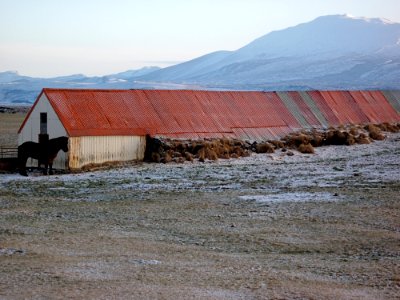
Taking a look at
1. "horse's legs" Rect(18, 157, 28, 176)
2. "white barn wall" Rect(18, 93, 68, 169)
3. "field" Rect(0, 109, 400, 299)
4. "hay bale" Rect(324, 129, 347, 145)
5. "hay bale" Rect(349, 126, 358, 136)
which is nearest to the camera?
"field" Rect(0, 109, 400, 299)

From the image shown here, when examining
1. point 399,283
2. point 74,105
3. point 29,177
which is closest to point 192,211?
point 399,283

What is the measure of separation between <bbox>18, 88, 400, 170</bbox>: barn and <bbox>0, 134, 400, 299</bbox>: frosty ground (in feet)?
10.6

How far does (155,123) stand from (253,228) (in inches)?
687

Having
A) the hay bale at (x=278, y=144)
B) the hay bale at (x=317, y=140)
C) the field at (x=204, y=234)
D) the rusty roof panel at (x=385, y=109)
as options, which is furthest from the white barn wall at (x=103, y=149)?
the rusty roof panel at (x=385, y=109)

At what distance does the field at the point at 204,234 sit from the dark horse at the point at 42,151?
3.86ft

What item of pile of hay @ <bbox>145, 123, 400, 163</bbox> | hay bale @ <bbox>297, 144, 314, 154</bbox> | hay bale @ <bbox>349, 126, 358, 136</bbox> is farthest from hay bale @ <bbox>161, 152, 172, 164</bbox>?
hay bale @ <bbox>349, 126, 358, 136</bbox>

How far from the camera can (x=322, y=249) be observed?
12633 mm

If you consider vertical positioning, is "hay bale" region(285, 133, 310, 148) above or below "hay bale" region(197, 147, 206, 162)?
above

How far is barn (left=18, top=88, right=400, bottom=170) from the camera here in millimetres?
28109

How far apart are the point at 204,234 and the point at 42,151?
45.6 ft

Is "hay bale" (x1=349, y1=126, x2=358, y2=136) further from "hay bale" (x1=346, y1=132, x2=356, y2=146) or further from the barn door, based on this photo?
the barn door

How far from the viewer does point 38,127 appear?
28.7m

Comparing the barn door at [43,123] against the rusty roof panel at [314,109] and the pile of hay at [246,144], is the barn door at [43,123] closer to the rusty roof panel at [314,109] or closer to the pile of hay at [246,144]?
the pile of hay at [246,144]

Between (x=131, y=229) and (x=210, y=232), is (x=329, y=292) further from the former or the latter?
(x=131, y=229)
